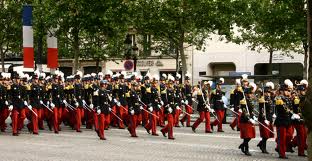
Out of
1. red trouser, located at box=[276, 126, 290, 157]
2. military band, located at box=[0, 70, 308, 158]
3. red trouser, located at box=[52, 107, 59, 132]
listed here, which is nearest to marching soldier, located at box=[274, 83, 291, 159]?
red trouser, located at box=[276, 126, 290, 157]

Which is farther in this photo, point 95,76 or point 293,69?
point 293,69

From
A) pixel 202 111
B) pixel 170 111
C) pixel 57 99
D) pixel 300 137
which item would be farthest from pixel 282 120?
pixel 57 99

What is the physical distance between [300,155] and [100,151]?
15.6 feet

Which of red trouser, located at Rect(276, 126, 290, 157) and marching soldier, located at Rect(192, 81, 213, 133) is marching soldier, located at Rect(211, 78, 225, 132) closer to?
marching soldier, located at Rect(192, 81, 213, 133)

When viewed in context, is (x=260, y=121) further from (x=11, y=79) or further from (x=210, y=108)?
(x=11, y=79)

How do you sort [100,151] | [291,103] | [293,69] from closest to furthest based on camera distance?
[291,103], [100,151], [293,69]

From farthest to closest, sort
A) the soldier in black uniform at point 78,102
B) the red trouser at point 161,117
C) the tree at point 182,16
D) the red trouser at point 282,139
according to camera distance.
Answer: the tree at point 182,16 < the red trouser at point 161,117 < the soldier in black uniform at point 78,102 < the red trouser at point 282,139

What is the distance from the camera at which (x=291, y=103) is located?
14.0m

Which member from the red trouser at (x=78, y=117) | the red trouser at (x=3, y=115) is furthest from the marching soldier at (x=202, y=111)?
the red trouser at (x=3, y=115)

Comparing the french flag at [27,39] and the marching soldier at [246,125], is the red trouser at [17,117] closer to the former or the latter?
the french flag at [27,39]

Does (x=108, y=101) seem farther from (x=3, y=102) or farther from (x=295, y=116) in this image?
(x=295, y=116)

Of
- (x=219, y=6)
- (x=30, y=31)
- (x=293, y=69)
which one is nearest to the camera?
(x=30, y=31)

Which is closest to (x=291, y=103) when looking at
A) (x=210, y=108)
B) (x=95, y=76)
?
(x=210, y=108)

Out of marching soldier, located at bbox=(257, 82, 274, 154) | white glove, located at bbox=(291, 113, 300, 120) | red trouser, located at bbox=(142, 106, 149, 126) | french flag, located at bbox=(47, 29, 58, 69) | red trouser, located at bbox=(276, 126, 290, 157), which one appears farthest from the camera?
french flag, located at bbox=(47, 29, 58, 69)
